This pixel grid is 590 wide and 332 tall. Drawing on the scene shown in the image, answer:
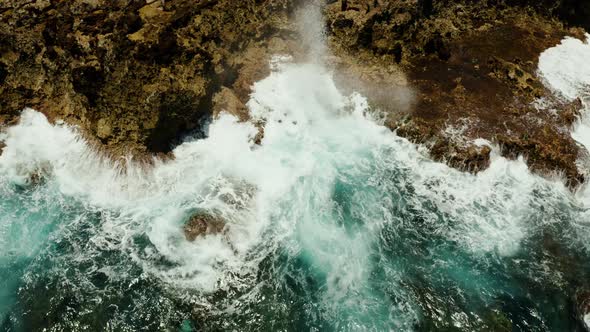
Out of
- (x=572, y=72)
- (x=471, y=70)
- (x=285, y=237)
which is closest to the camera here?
(x=285, y=237)

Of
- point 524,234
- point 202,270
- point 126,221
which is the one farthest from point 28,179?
point 524,234

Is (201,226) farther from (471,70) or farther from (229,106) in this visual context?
(471,70)

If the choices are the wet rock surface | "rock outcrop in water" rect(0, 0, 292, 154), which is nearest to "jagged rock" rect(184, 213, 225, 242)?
"rock outcrop in water" rect(0, 0, 292, 154)

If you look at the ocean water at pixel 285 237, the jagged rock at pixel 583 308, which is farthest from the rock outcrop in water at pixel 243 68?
the jagged rock at pixel 583 308

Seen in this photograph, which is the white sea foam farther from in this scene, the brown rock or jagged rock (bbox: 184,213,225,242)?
jagged rock (bbox: 184,213,225,242)

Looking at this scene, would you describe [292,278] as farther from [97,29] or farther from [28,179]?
[97,29]

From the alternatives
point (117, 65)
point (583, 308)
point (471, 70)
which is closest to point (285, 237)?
point (117, 65)

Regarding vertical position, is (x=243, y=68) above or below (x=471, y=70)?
above
